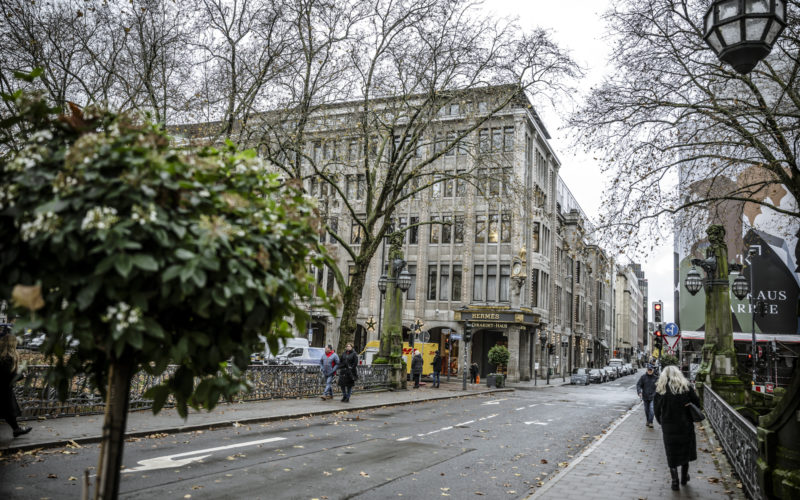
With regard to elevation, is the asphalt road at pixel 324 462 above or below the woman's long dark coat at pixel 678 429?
below

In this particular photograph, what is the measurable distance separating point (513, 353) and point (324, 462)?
3617cm

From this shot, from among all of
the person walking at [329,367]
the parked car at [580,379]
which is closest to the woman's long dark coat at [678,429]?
the person walking at [329,367]

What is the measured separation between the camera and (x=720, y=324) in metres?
19.2

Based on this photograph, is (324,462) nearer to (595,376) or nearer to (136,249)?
(136,249)

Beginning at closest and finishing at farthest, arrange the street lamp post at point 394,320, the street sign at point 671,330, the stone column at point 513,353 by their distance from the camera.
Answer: the street sign at point 671,330 → the street lamp post at point 394,320 → the stone column at point 513,353

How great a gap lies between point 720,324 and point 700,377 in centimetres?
220

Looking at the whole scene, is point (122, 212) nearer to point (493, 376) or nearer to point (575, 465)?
point (575, 465)

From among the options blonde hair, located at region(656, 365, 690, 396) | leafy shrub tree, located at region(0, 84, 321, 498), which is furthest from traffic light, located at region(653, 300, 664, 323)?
leafy shrub tree, located at region(0, 84, 321, 498)

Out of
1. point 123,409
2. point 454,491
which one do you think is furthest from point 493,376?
point 123,409

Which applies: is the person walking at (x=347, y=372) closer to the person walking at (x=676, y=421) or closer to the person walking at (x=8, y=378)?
the person walking at (x=8, y=378)

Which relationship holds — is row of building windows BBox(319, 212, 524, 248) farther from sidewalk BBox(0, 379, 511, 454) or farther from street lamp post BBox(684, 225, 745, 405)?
sidewalk BBox(0, 379, 511, 454)

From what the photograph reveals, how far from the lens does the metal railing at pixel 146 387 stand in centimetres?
1171

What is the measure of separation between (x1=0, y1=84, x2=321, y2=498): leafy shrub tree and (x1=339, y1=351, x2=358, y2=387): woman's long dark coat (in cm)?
1642

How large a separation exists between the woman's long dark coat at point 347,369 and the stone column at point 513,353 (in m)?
26.0
